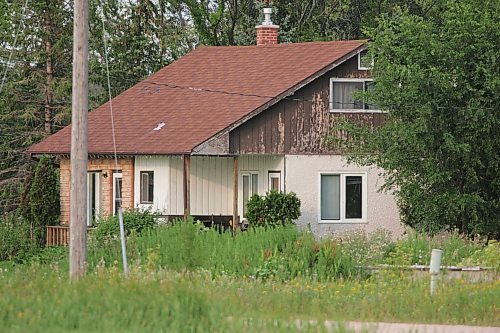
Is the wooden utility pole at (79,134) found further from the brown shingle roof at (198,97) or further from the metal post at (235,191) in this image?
the metal post at (235,191)

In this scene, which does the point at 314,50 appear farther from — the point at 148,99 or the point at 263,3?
the point at 263,3

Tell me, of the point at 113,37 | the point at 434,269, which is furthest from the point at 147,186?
the point at 434,269

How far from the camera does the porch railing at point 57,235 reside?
1452 inches

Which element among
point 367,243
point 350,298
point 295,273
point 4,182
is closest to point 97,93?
point 4,182

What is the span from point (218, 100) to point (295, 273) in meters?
16.4

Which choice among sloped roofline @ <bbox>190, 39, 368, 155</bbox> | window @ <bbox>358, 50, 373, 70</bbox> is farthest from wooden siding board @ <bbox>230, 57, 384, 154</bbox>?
sloped roofline @ <bbox>190, 39, 368, 155</bbox>

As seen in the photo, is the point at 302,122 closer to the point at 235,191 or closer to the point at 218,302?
the point at 235,191

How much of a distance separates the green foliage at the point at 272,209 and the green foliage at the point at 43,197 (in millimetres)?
7272

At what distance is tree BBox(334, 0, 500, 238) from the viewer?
32062 millimetres

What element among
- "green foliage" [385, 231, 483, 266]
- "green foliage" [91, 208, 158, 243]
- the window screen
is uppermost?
the window screen

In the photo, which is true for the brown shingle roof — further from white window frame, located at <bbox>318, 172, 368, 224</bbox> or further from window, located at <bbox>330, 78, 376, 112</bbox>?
white window frame, located at <bbox>318, 172, 368, 224</bbox>

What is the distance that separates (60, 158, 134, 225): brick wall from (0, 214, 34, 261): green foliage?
144cm

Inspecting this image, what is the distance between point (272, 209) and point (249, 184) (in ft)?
13.9

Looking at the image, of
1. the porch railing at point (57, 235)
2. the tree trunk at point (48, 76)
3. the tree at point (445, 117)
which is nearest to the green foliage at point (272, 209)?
the tree at point (445, 117)
